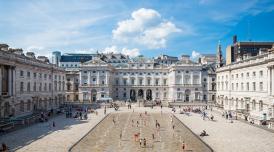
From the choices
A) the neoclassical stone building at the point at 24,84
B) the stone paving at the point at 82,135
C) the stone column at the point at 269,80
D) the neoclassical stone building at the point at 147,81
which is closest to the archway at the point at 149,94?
the neoclassical stone building at the point at 147,81

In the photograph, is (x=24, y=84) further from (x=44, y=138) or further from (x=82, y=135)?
(x=82, y=135)

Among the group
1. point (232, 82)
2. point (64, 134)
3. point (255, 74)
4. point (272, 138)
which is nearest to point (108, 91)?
point (232, 82)

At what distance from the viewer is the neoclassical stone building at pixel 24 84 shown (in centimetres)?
4888

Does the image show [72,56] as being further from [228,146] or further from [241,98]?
[228,146]

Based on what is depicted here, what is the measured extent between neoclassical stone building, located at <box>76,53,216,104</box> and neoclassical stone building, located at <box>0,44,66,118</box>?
26.0 metres

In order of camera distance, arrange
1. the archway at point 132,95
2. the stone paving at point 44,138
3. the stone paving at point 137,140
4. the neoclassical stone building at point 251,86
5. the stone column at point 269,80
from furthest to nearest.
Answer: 1. the archway at point 132,95
2. the neoclassical stone building at point 251,86
3. the stone column at point 269,80
4. the stone paving at point 137,140
5. the stone paving at point 44,138

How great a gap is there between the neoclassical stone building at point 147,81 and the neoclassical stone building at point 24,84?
2601 cm

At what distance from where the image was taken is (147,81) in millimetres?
116125

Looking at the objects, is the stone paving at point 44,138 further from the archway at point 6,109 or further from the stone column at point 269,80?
the stone column at point 269,80

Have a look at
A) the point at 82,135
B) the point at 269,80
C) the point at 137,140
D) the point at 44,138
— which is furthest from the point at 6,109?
the point at 269,80

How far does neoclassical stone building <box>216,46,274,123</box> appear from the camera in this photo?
166 ft

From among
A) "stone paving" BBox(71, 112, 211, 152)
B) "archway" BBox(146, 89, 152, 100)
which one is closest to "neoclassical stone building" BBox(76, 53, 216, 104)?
"archway" BBox(146, 89, 152, 100)

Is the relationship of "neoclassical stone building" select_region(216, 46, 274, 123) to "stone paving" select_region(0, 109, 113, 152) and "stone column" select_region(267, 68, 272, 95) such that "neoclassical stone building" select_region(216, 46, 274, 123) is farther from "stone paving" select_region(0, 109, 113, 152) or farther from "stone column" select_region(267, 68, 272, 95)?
"stone paving" select_region(0, 109, 113, 152)

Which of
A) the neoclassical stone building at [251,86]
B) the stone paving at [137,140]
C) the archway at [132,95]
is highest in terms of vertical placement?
the neoclassical stone building at [251,86]
